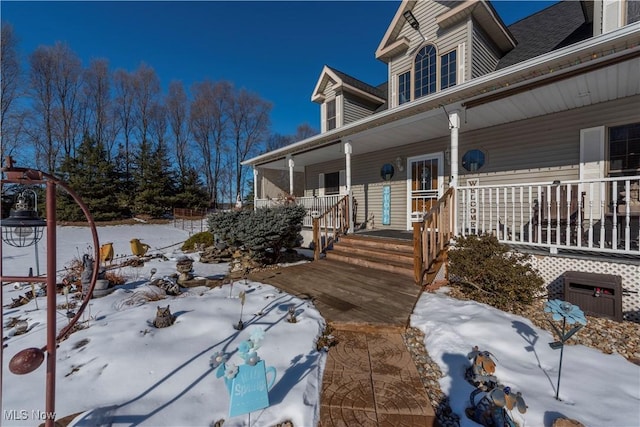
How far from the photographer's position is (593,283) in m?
3.32

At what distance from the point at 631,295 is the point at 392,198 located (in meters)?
5.27

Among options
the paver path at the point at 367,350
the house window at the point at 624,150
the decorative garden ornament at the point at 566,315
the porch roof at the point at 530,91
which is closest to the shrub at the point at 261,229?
the paver path at the point at 367,350

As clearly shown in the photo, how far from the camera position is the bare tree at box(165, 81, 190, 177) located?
23.5 metres

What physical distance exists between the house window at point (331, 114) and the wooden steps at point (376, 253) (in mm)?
5234

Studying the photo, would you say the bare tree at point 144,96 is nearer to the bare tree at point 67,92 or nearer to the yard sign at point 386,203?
the bare tree at point 67,92

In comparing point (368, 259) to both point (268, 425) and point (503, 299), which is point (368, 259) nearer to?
point (503, 299)

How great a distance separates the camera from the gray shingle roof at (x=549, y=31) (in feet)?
19.0

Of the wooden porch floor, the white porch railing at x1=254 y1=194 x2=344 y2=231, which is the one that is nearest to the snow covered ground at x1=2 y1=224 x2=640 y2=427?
the wooden porch floor

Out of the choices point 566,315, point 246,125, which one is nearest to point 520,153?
point 566,315

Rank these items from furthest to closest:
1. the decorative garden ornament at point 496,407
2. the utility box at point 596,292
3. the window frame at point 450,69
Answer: the window frame at point 450,69 < the utility box at point 596,292 < the decorative garden ornament at point 496,407

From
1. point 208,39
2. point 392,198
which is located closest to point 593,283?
point 392,198

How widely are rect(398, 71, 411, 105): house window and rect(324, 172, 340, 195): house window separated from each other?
11.3 ft

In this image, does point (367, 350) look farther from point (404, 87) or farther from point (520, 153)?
point (404, 87)

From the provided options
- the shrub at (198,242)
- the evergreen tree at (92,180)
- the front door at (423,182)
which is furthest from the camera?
the evergreen tree at (92,180)
